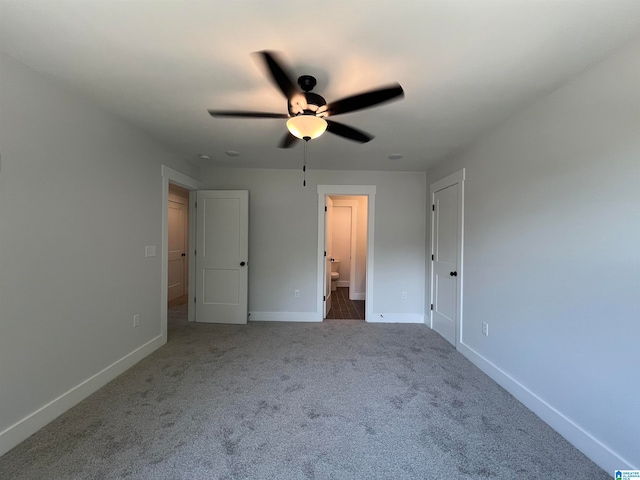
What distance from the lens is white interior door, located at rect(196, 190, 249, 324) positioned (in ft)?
12.7

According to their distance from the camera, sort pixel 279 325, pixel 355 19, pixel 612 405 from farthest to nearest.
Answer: pixel 279 325
pixel 612 405
pixel 355 19

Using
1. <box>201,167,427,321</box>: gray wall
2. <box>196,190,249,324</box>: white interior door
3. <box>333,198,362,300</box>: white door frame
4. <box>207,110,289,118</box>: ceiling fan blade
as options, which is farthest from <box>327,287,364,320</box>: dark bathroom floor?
<box>207,110,289,118</box>: ceiling fan blade

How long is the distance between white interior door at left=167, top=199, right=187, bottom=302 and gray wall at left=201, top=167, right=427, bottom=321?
1921 millimetres

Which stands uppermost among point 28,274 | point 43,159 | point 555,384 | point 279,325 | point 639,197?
point 43,159

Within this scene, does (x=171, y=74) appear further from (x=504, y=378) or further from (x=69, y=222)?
(x=504, y=378)

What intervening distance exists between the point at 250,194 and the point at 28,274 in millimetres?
2679

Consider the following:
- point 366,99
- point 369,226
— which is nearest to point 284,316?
point 369,226

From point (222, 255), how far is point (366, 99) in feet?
10.2

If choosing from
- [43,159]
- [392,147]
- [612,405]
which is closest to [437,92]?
[392,147]

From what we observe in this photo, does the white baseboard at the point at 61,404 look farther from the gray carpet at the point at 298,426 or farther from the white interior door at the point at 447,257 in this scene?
the white interior door at the point at 447,257

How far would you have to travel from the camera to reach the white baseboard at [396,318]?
13.5 ft

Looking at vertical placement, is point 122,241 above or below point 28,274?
above

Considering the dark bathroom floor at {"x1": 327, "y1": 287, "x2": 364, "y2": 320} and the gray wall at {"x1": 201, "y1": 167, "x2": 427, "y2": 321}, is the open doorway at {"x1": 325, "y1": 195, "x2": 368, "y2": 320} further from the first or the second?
the gray wall at {"x1": 201, "y1": 167, "x2": 427, "y2": 321}

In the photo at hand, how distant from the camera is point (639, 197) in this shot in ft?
4.48
